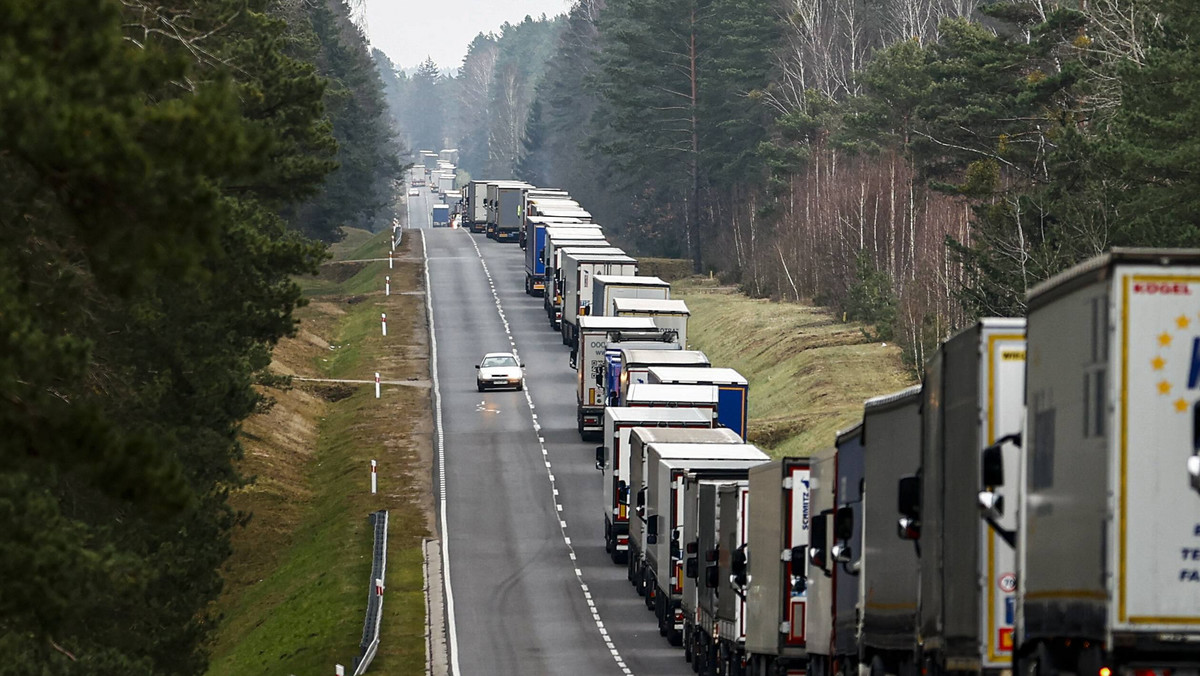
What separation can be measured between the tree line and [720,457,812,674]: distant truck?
8021 millimetres

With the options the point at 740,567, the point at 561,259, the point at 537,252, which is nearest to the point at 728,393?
the point at 740,567

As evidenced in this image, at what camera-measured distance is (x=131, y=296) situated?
44.9 ft

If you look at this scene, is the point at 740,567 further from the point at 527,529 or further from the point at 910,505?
the point at 527,529

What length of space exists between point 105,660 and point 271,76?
11.3m

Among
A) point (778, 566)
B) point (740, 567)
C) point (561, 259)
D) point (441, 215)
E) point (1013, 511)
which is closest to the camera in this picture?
point (1013, 511)

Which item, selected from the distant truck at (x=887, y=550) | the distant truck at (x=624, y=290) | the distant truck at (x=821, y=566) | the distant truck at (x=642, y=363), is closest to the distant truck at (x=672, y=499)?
the distant truck at (x=821, y=566)

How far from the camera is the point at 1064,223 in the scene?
151ft

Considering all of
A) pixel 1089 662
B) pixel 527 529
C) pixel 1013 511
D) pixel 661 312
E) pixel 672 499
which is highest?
pixel 661 312

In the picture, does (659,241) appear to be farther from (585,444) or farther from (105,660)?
(105,660)

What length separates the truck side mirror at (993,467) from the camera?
14828mm

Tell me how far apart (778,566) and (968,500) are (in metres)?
10.8

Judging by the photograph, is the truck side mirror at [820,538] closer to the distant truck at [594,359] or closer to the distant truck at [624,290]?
the distant truck at [594,359]

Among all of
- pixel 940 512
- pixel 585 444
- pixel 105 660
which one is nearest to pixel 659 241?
pixel 585 444

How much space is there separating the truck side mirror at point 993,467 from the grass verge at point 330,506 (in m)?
22.2
